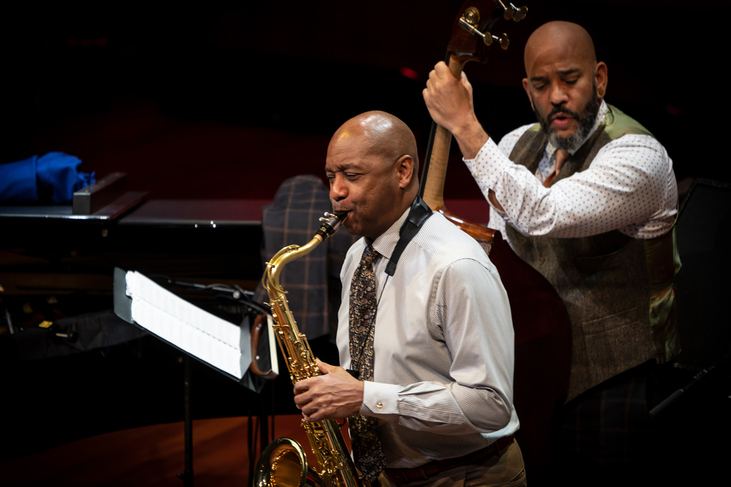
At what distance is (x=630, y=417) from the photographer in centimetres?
195

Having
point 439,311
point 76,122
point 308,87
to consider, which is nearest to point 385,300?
point 439,311

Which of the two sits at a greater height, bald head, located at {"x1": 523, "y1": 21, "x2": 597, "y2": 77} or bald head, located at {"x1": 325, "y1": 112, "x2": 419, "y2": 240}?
bald head, located at {"x1": 523, "y1": 21, "x2": 597, "y2": 77}

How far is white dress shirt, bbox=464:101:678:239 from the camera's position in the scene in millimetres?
1743

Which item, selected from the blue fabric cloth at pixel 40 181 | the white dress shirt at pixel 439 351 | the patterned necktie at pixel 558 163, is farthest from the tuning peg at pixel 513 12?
the blue fabric cloth at pixel 40 181

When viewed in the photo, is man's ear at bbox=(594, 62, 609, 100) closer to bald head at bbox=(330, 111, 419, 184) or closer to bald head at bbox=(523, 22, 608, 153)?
bald head at bbox=(523, 22, 608, 153)

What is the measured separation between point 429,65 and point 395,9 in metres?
0.37

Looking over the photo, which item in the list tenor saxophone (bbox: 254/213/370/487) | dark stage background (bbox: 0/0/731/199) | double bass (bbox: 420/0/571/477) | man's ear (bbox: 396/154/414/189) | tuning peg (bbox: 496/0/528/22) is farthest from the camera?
dark stage background (bbox: 0/0/731/199)

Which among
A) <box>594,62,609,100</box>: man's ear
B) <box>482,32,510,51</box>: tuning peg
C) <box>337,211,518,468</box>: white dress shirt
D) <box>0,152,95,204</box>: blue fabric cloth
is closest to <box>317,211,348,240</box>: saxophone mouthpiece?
<box>337,211,518,468</box>: white dress shirt

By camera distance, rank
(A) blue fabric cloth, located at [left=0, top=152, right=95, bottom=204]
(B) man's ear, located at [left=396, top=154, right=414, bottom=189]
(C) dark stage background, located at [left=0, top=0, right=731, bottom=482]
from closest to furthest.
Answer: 1. (B) man's ear, located at [left=396, top=154, right=414, bottom=189]
2. (A) blue fabric cloth, located at [left=0, top=152, right=95, bottom=204]
3. (C) dark stage background, located at [left=0, top=0, right=731, bottom=482]

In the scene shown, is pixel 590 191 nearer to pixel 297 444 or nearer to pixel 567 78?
pixel 567 78

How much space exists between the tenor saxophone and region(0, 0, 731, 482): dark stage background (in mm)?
935

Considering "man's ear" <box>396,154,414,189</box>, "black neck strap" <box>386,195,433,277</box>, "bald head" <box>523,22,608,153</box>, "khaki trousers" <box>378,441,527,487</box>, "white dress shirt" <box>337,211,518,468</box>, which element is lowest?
"khaki trousers" <box>378,441,527,487</box>

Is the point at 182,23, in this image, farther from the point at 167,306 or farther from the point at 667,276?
the point at 667,276

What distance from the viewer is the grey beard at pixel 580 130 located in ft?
6.21
